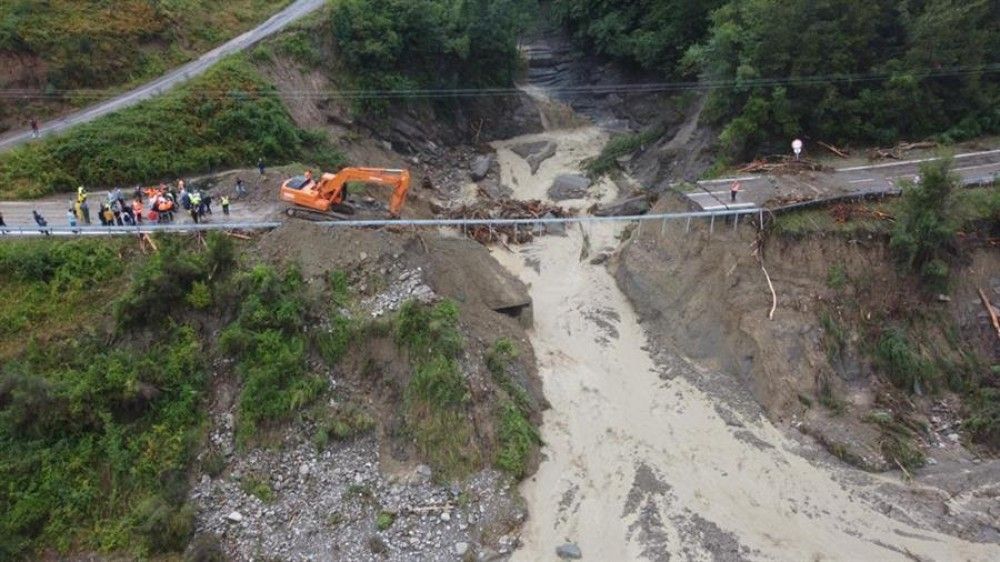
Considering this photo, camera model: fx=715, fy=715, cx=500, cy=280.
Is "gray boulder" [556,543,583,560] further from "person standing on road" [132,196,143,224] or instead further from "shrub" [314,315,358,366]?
"person standing on road" [132,196,143,224]

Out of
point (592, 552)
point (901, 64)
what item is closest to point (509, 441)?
point (592, 552)

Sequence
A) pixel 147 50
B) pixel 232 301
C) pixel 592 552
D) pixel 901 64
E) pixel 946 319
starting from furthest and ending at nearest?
pixel 147 50 < pixel 901 64 < pixel 946 319 < pixel 232 301 < pixel 592 552

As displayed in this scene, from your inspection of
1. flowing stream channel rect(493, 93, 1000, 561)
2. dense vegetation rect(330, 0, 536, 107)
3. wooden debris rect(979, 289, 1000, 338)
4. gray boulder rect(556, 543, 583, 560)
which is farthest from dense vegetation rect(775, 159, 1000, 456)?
dense vegetation rect(330, 0, 536, 107)

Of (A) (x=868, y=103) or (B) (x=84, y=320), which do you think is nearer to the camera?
(B) (x=84, y=320)

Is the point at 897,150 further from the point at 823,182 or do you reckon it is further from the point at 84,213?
the point at 84,213

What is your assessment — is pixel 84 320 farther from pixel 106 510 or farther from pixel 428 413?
pixel 428 413

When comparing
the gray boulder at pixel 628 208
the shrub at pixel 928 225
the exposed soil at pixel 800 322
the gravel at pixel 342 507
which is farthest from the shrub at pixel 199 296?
the shrub at pixel 928 225
